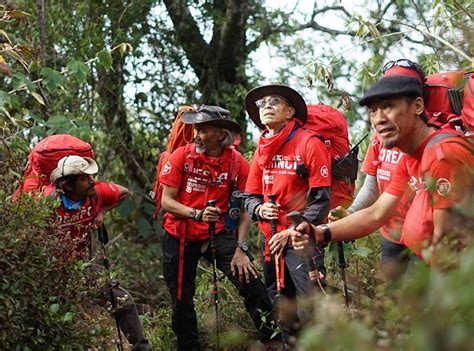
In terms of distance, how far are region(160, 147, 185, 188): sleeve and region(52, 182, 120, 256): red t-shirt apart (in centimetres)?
46

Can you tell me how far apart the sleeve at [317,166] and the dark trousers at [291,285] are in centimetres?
55

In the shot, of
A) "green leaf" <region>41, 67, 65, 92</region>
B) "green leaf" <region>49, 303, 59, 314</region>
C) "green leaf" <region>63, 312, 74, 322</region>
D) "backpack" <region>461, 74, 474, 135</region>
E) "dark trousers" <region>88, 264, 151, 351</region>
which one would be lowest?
"dark trousers" <region>88, 264, 151, 351</region>

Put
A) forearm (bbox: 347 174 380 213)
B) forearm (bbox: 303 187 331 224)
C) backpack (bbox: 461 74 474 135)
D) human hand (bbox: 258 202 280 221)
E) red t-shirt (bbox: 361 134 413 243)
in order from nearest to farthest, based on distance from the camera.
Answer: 1. backpack (bbox: 461 74 474 135)
2. red t-shirt (bbox: 361 134 413 243)
3. forearm (bbox: 347 174 380 213)
4. forearm (bbox: 303 187 331 224)
5. human hand (bbox: 258 202 280 221)

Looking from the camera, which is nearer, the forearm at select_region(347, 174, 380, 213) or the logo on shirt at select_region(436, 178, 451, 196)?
the logo on shirt at select_region(436, 178, 451, 196)

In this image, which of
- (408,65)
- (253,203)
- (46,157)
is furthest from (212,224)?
(408,65)

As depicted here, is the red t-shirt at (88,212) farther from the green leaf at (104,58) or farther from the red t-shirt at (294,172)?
the green leaf at (104,58)

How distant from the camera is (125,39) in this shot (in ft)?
40.6

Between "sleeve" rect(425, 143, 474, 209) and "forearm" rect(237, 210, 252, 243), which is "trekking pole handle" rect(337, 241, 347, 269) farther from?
"sleeve" rect(425, 143, 474, 209)

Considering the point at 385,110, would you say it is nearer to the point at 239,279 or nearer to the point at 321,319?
the point at 321,319

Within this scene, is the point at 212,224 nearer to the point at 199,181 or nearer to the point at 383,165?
the point at 199,181

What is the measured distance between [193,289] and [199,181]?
3.43 ft

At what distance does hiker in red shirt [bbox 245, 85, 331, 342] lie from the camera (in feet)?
20.7

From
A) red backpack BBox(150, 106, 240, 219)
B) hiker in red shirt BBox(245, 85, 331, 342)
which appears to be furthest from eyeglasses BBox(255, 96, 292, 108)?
red backpack BBox(150, 106, 240, 219)

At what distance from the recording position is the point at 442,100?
4973 mm
